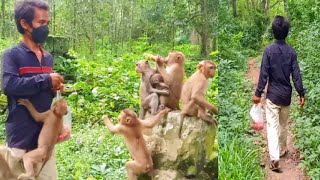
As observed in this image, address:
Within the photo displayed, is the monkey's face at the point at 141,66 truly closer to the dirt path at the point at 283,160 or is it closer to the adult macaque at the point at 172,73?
the adult macaque at the point at 172,73

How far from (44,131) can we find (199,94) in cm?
93

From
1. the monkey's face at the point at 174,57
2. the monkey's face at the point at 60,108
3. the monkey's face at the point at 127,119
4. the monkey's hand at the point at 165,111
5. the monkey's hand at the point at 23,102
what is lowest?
the monkey's face at the point at 127,119

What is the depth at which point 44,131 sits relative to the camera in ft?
8.36

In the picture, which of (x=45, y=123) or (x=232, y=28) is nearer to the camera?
(x=45, y=123)

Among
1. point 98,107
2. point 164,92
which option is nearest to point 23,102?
point 98,107

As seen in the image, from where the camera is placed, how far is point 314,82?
9.72 ft

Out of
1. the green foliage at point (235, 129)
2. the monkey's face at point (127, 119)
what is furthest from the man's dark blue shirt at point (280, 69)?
the monkey's face at point (127, 119)

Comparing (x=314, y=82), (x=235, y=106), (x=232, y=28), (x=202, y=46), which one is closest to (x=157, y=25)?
(x=202, y=46)

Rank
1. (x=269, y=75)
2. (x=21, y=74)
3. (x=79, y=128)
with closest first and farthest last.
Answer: (x=21, y=74) < (x=79, y=128) < (x=269, y=75)

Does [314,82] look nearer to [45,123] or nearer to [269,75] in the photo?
[269,75]

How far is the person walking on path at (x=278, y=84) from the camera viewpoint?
9.51 ft

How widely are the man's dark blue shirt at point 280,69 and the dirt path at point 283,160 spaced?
6 centimetres

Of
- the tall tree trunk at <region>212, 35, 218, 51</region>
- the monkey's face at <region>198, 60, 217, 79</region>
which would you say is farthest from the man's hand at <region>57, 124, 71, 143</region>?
the tall tree trunk at <region>212, 35, 218, 51</region>

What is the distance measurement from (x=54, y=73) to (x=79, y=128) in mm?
364
